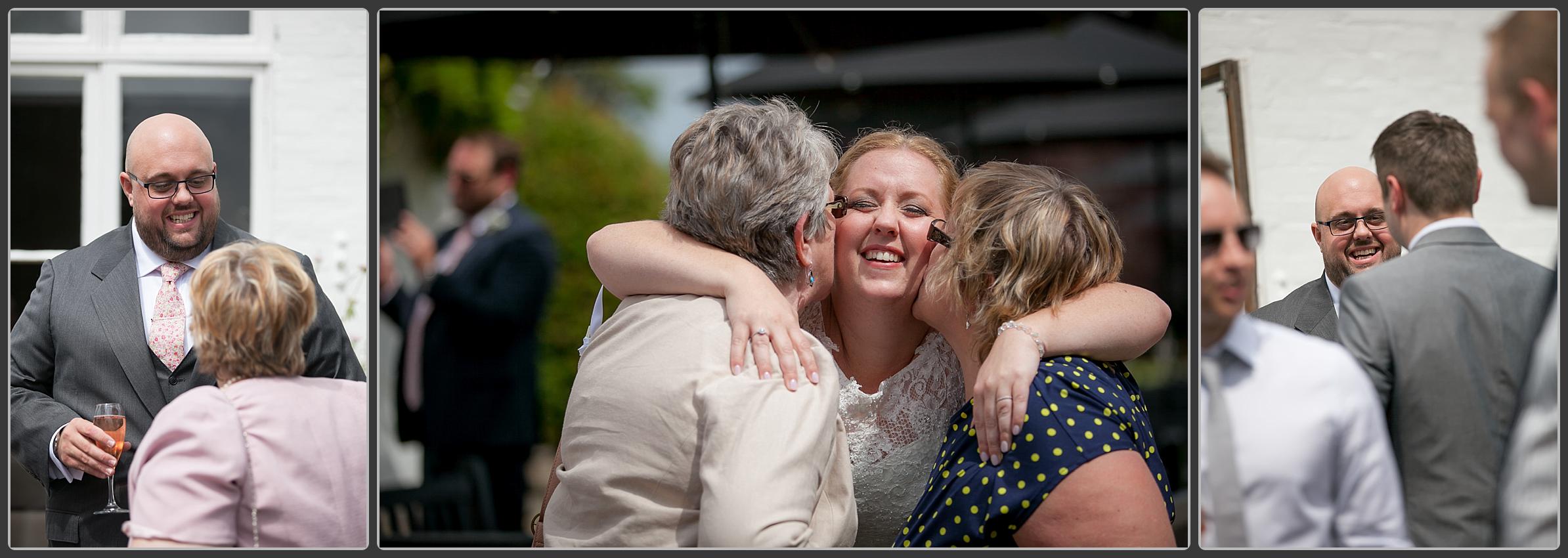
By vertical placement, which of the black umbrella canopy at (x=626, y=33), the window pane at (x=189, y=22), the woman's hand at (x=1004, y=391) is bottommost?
the woman's hand at (x=1004, y=391)

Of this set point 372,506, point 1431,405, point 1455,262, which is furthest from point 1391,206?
point 372,506

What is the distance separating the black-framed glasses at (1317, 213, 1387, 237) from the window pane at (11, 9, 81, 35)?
9.88ft

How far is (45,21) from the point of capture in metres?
2.88

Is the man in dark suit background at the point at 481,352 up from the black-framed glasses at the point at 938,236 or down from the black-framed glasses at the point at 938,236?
down

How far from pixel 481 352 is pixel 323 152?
3.13m

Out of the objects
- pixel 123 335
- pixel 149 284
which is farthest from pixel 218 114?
pixel 123 335

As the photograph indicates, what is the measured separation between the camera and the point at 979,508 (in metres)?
2.39

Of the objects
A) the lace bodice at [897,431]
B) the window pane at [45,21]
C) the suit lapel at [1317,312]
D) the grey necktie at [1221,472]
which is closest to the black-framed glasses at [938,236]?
the lace bodice at [897,431]

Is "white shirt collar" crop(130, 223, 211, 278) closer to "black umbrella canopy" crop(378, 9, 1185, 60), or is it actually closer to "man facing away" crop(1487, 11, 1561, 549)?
"black umbrella canopy" crop(378, 9, 1185, 60)

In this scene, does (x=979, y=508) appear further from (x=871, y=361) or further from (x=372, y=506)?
(x=372, y=506)

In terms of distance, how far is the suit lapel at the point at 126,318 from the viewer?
8.77ft

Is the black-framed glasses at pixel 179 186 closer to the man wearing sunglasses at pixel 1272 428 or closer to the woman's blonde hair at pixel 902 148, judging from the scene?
the woman's blonde hair at pixel 902 148

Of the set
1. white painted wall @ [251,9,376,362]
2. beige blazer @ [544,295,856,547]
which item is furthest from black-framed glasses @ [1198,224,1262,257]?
white painted wall @ [251,9,376,362]

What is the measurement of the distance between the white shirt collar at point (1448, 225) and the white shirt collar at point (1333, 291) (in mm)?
188
